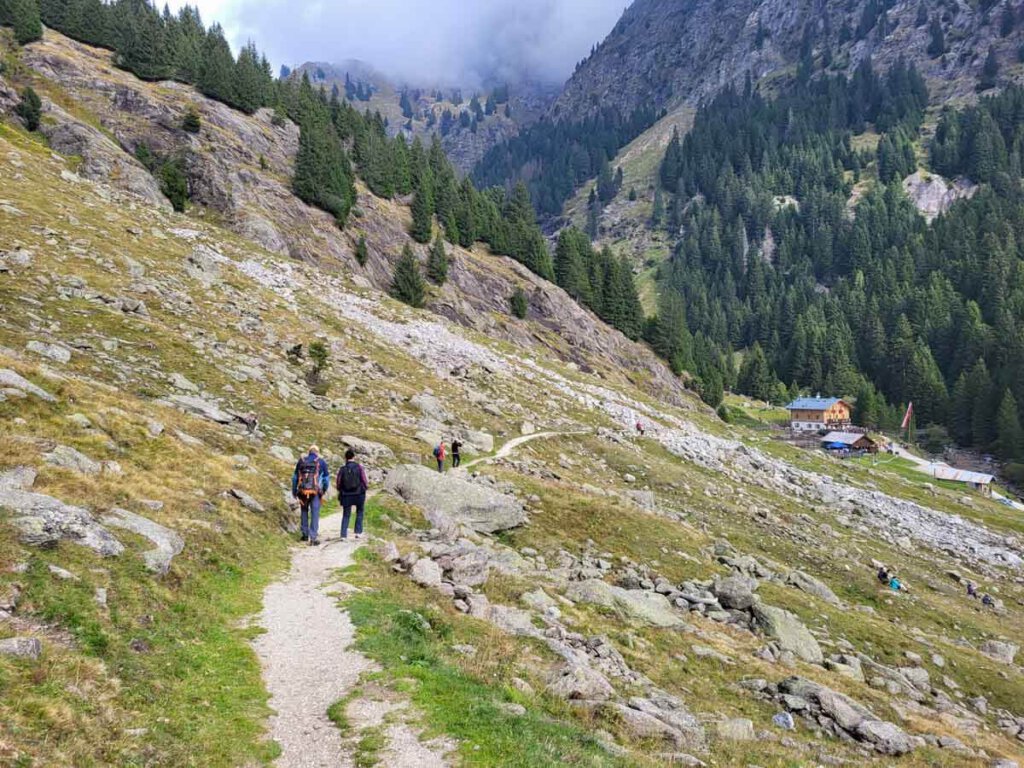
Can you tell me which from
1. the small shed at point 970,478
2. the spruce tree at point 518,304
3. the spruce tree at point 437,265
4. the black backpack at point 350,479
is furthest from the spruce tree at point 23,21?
the small shed at point 970,478

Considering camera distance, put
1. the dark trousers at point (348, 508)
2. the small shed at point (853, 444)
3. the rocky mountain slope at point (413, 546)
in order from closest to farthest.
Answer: the rocky mountain slope at point (413, 546)
the dark trousers at point (348, 508)
the small shed at point (853, 444)

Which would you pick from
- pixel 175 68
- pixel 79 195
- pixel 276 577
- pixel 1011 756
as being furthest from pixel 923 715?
pixel 175 68

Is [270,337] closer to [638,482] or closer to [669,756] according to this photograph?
[638,482]

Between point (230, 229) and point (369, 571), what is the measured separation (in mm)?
60231

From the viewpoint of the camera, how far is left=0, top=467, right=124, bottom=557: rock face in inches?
370

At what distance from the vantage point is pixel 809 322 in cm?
15988

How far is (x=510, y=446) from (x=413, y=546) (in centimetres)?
1904

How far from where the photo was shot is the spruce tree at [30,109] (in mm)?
54219

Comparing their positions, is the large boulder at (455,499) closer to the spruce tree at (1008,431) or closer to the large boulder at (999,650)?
the large boulder at (999,650)

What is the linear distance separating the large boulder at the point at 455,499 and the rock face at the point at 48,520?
1264 cm

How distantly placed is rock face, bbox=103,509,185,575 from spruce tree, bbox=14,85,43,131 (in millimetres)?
63334

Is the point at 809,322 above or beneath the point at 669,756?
above

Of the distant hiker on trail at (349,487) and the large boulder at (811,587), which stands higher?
the distant hiker on trail at (349,487)

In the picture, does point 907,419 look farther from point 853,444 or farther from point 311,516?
point 311,516
